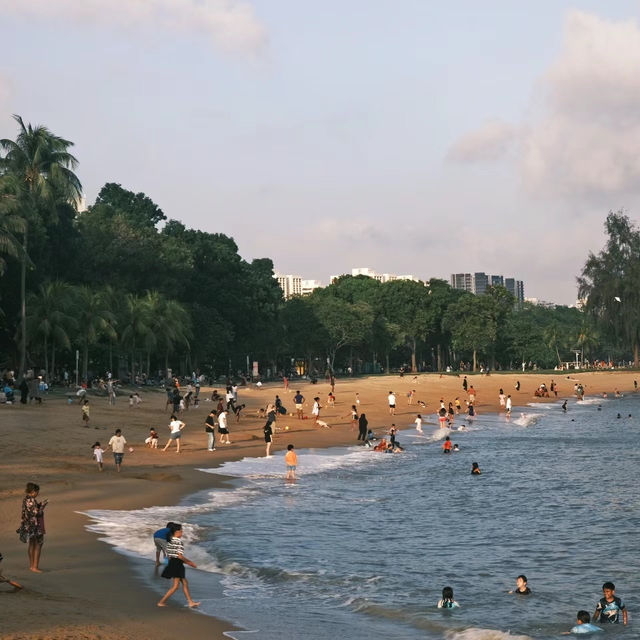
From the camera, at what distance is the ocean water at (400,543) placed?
1542 centimetres

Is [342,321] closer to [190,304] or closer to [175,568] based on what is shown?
[190,304]

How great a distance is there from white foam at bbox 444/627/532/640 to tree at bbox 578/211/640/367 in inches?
3966

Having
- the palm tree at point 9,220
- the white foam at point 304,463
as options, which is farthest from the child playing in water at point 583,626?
the palm tree at point 9,220

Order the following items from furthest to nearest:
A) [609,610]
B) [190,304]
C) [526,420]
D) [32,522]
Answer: [190,304] → [526,420] → [32,522] → [609,610]

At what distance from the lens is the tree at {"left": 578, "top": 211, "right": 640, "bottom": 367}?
362ft

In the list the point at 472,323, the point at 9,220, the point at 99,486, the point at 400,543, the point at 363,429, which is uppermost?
the point at 9,220

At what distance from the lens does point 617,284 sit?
110 meters

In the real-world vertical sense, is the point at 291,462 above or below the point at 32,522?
below

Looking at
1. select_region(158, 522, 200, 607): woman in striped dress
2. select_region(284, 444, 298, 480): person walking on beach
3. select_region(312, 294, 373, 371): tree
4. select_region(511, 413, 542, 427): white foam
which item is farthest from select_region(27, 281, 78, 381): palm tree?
select_region(312, 294, 373, 371): tree

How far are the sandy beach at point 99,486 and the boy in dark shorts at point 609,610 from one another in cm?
648

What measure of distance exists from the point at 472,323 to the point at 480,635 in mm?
117920

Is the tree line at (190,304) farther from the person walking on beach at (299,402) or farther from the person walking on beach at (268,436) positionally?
the person walking on beach at (268,436)

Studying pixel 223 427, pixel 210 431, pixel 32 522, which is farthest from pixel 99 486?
pixel 223 427

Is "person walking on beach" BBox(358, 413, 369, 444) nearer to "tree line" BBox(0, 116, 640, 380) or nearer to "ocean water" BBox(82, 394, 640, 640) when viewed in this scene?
"ocean water" BBox(82, 394, 640, 640)
